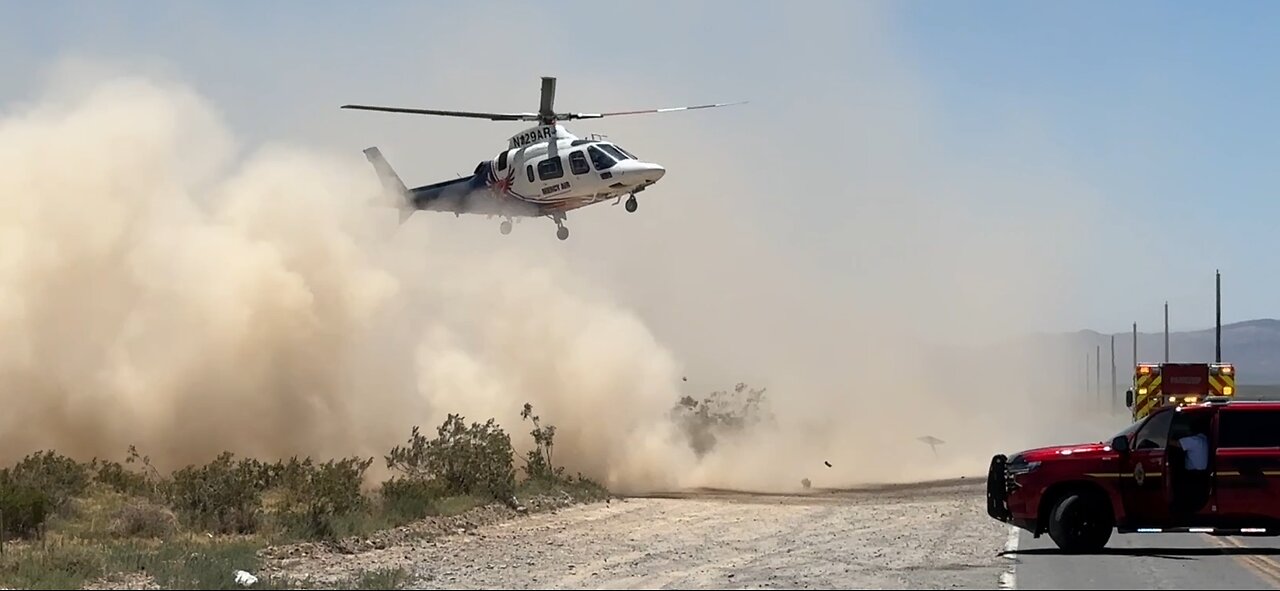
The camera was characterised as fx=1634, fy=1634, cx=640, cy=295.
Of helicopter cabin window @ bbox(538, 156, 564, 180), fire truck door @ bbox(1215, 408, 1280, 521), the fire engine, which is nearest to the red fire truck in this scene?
fire truck door @ bbox(1215, 408, 1280, 521)

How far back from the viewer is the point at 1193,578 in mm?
16312

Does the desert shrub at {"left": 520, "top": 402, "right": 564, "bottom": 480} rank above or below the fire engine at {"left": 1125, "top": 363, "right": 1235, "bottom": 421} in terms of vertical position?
below

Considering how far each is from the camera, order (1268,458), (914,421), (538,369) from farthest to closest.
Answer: (914,421)
(538,369)
(1268,458)

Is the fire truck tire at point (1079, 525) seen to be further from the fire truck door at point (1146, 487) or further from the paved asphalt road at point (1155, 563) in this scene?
the fire truck door at point (1146, 487)

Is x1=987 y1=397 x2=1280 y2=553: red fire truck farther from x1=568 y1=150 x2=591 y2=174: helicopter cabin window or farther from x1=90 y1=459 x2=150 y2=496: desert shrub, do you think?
x1=568 y1=150 x2=591 y2=174: helicopter cabin window

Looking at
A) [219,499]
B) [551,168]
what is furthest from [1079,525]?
[551,168]

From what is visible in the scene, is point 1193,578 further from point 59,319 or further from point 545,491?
point 59,319

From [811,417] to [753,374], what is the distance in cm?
680

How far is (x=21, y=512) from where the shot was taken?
22.5m

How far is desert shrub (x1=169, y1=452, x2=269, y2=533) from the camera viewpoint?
76.4 ft

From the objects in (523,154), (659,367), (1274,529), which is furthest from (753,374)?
(1274,529)

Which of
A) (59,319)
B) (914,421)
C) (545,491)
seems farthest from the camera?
(914,421)

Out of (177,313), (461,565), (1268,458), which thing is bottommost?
(461,565)

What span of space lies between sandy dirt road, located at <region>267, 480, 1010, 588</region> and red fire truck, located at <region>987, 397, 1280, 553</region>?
1.05 m
